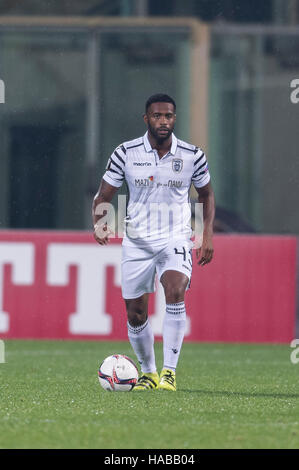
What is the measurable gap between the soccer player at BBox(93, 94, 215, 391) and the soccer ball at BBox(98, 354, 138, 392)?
151 millimetres

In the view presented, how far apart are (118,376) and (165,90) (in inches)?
461

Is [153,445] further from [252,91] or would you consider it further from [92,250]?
[252,91]

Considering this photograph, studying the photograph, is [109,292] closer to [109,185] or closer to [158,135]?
[109,185]

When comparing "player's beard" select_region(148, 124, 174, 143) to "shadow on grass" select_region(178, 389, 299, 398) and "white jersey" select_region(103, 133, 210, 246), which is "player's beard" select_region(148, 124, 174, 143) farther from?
"shadow on grass" select_region(178, 389, 299, 398)

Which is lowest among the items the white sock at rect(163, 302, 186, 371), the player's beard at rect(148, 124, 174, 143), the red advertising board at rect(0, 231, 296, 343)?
the red advertising board at rect(0, 231, 296, 343)

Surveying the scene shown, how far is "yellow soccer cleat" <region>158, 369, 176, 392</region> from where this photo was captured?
28.2 ft

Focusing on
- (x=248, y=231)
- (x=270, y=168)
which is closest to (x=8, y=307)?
(x=248, y=231)

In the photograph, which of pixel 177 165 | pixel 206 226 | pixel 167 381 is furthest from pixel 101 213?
pixel 167 381

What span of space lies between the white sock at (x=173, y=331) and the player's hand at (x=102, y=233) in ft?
2.25

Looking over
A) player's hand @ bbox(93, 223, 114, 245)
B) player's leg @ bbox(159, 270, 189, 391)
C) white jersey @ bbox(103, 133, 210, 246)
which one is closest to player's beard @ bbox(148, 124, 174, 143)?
white jersey @ bbox(103, 133, 210, 246)

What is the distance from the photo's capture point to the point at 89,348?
1360 cm

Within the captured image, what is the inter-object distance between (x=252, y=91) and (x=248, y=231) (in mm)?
4234

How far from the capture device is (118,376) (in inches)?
335

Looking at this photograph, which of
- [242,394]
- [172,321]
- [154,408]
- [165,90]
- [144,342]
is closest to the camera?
[154,408]
